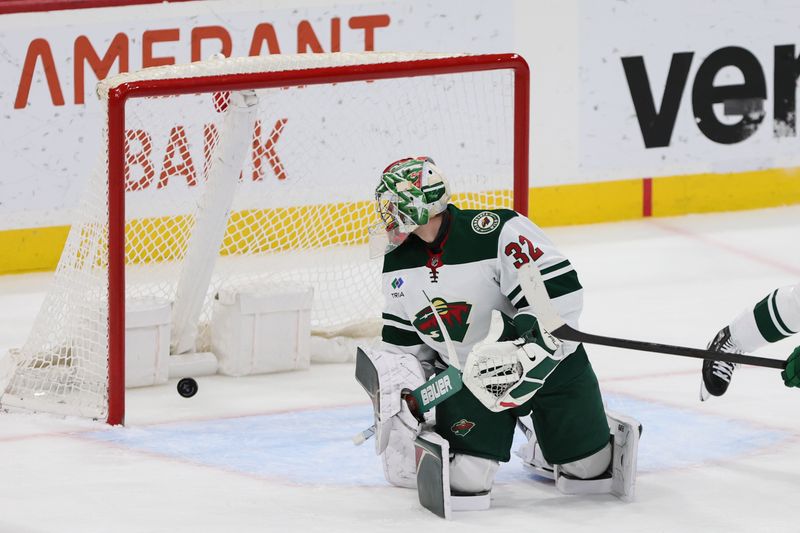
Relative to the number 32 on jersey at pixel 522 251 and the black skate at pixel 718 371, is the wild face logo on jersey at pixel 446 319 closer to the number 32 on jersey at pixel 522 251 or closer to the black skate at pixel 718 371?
the number 32 on jersey at pixel 522 251

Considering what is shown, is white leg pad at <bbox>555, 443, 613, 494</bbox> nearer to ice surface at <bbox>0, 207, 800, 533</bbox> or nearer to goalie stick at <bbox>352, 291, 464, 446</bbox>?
ice surface at <bbox>0, 207, 800, 533</bbox>

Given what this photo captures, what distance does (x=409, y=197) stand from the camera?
13.6 feet

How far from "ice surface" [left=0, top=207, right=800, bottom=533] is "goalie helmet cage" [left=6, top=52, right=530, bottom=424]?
246 mm

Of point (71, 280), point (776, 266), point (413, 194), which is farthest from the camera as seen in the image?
point (776, 266)

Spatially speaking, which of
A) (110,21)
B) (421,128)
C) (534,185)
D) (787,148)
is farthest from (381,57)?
(787,148)

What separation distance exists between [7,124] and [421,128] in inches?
55.0

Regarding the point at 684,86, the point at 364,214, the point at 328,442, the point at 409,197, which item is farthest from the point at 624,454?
the point at 684,86

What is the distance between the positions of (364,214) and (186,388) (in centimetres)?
126

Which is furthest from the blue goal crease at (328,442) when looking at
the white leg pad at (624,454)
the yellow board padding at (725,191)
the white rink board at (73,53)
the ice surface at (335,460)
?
the yellow board padding at (725,191)

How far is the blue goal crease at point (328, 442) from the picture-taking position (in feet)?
15.0

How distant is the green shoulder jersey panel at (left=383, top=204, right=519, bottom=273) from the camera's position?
421cm

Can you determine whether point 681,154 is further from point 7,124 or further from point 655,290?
point 7,124

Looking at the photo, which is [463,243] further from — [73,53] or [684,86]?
[684,86]

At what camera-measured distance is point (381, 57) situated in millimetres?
5305
